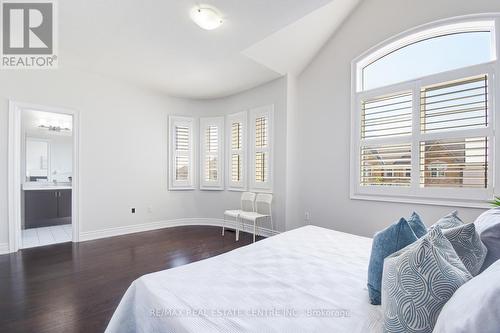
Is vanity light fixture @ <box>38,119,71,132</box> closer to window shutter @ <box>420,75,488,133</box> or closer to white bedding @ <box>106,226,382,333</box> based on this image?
white bedding @ <box>106,226,382,333</box>

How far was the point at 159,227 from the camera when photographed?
4.53 metres

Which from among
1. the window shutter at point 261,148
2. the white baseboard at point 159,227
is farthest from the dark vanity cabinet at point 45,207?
the window shutter at point 261,148

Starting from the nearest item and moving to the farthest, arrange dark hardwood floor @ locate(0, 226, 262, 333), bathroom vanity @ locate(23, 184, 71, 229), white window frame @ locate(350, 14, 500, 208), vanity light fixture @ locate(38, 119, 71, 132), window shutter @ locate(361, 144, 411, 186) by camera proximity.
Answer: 1. dark hardwood floor @ locate(0, 226, 262, 333)
2. white window frame @ locate(350, 14, 500, 208)
3. window shutter @ locate(361, 144, 411, 186)
4. bathroom vanity @ locate(23, 184, 71, 229)
5. vanity light fixture @ locate(38, 119, 71, 132)

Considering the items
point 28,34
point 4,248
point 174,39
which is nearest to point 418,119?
point 174,39

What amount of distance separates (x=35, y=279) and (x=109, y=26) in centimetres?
288

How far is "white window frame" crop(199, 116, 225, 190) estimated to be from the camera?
476 centimetres

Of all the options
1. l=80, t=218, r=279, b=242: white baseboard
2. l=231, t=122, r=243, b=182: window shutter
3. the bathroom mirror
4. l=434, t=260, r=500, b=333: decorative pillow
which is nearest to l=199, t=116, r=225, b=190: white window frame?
l=231, t=122, r=243, b=182: window shutter

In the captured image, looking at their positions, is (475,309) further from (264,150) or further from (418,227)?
(264,150)

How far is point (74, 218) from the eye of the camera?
3621mm

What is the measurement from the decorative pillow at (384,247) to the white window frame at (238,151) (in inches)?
132

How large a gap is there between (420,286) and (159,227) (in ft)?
14.8

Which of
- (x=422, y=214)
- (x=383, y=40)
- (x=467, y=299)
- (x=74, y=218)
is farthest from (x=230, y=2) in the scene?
(x=74, y=218)

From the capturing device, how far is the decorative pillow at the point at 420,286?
709 millimetres

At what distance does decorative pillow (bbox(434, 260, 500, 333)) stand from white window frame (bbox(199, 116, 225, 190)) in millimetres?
4252
